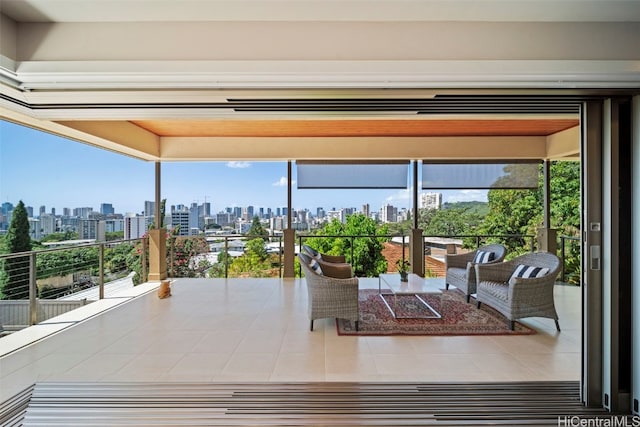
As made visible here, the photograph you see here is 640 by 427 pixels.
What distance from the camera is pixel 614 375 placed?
7.43ft

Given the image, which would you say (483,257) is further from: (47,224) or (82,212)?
(47,224)

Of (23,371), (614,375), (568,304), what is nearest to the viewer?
(614,375)

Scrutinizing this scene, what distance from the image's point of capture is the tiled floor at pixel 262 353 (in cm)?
278

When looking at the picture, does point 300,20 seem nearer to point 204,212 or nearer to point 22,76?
point 22,76

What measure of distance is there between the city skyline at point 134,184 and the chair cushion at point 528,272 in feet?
9.53

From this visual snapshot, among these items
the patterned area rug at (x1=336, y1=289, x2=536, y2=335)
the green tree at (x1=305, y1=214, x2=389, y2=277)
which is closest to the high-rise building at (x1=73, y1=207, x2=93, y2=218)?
the green tree at (x1=305, y1=214, x2=389, y2=277)

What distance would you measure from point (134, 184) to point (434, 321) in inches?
296

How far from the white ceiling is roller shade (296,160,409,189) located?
448 centimetres

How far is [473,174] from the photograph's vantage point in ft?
21.5

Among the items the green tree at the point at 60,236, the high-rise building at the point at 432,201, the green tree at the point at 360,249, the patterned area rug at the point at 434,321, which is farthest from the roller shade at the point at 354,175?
the green tree at the point at 60,236

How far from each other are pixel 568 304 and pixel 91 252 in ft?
26.0

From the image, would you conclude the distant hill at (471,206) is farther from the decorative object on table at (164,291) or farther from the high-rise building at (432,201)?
the decorative object on table at (164,291)

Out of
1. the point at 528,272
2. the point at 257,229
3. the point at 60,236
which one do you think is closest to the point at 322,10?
the point at 528,272

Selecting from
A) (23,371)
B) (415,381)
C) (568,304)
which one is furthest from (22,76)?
(568,304)
